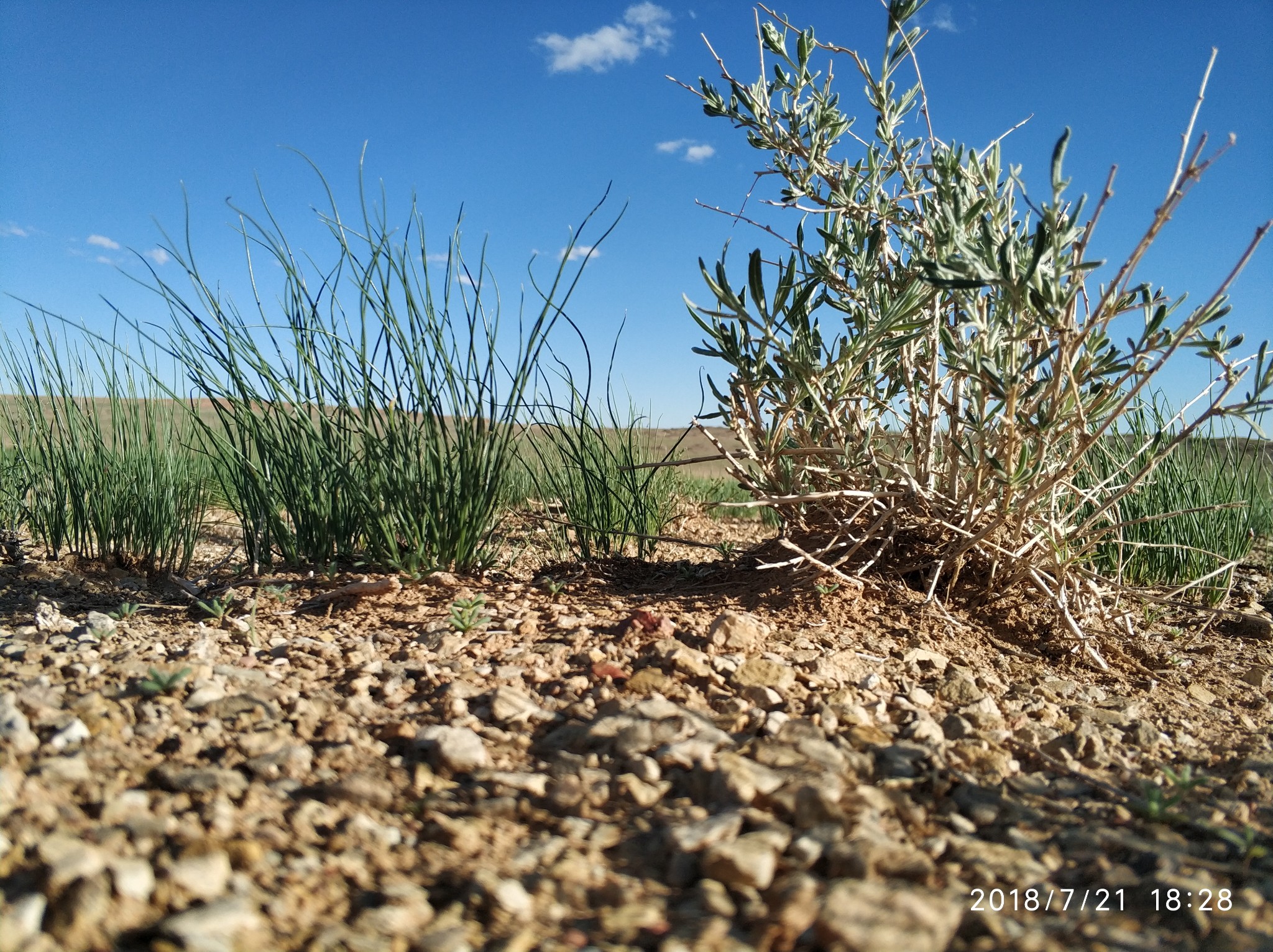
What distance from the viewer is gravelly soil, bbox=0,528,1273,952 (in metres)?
0.91

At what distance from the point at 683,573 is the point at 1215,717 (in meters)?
1.39

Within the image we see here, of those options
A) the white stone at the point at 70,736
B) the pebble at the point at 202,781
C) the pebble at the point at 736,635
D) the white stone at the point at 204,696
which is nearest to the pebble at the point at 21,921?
the pebble at the point at 202,781

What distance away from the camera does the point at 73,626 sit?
6.10 ft

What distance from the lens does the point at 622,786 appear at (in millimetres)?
1206

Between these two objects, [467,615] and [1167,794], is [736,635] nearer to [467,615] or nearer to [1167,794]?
[467,615]

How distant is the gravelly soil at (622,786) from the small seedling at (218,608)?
0.23 feet

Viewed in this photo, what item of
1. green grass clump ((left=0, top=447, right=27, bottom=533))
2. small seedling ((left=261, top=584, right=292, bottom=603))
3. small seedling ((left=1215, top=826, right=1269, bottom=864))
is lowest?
small seedling ((left=1215, top=826, right=1269, bottom=864))

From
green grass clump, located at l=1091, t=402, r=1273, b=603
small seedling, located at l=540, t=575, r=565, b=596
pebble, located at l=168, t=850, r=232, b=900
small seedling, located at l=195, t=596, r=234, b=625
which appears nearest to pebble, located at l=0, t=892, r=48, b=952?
pebble, located at l=168, t=850, r=232, b=900

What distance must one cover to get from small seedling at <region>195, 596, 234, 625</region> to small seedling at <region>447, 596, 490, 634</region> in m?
0.53

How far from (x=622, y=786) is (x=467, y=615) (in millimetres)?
743

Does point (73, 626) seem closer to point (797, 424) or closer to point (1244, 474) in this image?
point (797, 424)

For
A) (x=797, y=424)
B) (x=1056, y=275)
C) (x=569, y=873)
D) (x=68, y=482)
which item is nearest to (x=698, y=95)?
(x=797, y=424)

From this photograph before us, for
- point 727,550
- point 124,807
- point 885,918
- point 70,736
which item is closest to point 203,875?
point 124,807
